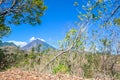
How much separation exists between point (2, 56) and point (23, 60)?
5.61 feet

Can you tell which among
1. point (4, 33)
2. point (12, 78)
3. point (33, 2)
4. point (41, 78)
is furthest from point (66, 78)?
point (4, 33)

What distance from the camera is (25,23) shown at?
18.7 meters

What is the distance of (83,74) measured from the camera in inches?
595

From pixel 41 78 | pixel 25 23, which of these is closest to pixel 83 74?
pixel 41 78

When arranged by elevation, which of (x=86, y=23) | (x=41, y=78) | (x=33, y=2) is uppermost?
(x=33, y=2)

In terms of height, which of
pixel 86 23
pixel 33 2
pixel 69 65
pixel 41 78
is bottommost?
pixel 41 78

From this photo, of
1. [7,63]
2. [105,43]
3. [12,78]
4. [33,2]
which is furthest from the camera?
[7,63]

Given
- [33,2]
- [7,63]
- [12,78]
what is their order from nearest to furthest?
[12,78] → [33,2] → [7,63]

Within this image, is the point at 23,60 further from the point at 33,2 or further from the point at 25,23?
the point at 33,2

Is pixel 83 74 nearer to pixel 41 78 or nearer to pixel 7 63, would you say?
pixel 41 78

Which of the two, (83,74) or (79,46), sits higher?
(79,46)

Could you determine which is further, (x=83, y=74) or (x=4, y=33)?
(x=4, y=33)

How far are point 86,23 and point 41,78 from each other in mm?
5960

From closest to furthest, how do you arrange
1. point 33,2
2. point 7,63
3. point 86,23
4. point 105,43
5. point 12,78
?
point 12,78
point 105,43
point 86,23
point 33,2
point 7,63
